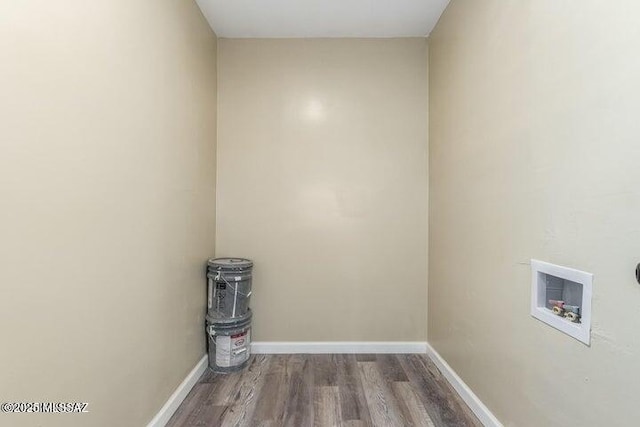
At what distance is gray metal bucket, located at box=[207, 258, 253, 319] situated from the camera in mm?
2516

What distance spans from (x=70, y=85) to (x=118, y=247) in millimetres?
661

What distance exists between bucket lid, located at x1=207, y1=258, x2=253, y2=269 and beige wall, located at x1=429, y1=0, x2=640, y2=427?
1.52m

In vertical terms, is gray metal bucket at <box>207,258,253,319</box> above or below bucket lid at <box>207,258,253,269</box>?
below

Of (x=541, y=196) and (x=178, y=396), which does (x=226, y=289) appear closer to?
(x=178, y=396)

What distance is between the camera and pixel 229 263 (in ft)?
8.41

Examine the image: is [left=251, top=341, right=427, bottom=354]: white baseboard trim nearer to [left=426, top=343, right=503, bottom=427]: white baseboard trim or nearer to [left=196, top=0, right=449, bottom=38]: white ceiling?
[left=426, top=343, right=503, bottom=427]: white baseboard trim

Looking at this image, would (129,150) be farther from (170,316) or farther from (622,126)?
(622,126)

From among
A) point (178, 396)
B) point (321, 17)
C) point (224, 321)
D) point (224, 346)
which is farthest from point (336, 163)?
point (178, 396)

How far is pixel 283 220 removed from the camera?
2865mm

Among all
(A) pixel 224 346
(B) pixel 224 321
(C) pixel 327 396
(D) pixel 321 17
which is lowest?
(C) pixel 327 396

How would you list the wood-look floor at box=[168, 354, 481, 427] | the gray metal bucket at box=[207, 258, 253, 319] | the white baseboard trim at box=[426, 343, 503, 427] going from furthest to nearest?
the gray metal bucket at box=[207, 258, 253, 319], the wood-look floor at box=[168, 354, 481, 427], the white baseboard trim at box=[426, 343, 503, 427]

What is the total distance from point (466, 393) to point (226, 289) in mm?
1760

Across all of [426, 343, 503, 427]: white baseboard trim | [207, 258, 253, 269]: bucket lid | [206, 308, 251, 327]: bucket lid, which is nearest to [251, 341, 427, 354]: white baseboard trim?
[426, 343, 503, 427]: white baseboard trim

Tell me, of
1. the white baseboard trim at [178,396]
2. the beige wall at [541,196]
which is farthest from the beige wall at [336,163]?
the white baseboard trim at [178,396]
